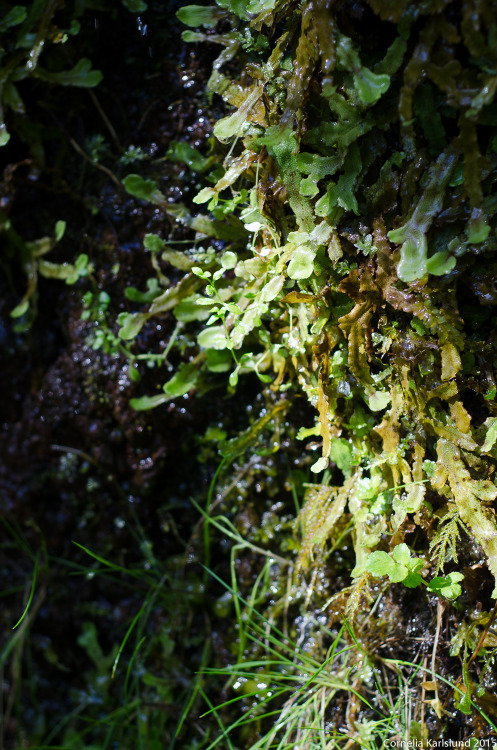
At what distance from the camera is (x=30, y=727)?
167 centimetres

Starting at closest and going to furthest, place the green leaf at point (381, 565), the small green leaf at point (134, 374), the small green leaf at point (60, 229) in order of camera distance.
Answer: the green leaf at point (381, 565) → the small green leaf at point (134, 374) → the small green leaf at point (60, 229)

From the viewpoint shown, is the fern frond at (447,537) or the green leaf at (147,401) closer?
the fern frond at (447,537)

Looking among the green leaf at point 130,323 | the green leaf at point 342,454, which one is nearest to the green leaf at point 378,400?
the green leaf at point 342,454

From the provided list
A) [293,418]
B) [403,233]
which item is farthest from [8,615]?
[403,233]

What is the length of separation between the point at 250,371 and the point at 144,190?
1.74 ft

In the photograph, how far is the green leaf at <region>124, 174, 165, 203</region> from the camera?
4.35 feet

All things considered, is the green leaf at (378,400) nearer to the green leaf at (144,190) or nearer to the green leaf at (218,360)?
the green leaf at (218,360)

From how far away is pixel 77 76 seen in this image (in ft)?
4.51

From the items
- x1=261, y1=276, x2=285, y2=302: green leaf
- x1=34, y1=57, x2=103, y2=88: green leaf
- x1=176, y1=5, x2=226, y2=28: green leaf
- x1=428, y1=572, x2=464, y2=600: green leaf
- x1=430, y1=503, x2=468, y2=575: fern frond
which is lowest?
x1=428, y1=572, x2=464, y2=600: green leaf

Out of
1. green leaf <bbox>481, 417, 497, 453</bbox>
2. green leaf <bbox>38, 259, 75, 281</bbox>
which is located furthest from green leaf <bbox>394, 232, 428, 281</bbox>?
green leaf <bbox>38, 259, 75, 281</bbox>

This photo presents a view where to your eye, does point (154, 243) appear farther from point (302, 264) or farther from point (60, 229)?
point (302, 264)

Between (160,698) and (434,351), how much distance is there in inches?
46.6

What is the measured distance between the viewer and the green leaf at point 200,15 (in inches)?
45.9

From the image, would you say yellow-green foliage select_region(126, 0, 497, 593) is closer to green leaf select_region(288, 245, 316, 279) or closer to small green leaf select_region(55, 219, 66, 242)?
green leaf select_region(288, 245, 316, 279)
